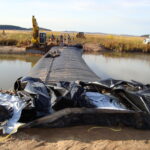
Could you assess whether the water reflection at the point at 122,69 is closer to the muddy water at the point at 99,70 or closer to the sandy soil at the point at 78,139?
the muddy water at the point at 99,70

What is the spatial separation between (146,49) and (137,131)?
2191 centimetres

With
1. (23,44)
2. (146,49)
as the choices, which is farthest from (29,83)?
(146,49)

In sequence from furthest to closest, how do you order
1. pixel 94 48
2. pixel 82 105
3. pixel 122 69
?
1. pixel 94 48
2. pixel 122 69
3. pixel 82 105

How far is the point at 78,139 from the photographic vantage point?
9.41 feet

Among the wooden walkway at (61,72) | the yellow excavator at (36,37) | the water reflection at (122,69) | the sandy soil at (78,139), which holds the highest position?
the yellow excavator at (36,37)

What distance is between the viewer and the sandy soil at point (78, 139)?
2.71 meters

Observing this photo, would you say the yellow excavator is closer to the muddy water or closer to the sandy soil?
the muddy water

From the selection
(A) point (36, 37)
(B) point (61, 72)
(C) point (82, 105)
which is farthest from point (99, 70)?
(C) point (82, 105)

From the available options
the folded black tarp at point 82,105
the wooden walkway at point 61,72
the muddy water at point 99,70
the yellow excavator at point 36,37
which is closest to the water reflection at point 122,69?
the muddy water at point 99,70

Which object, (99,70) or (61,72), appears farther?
(99,70)

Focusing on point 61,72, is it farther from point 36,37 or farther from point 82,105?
point 36,37

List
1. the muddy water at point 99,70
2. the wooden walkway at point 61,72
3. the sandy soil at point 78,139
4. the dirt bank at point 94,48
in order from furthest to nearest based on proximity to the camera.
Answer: the dirt bank at point 94,48 < the muddy water at point 99,70 < the wooden walkway at point 61,72 < the sandy soil at point 78,139

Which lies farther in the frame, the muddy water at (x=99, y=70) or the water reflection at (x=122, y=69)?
the water reflection at (x=122, y=69)

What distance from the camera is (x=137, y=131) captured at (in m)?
3.16
